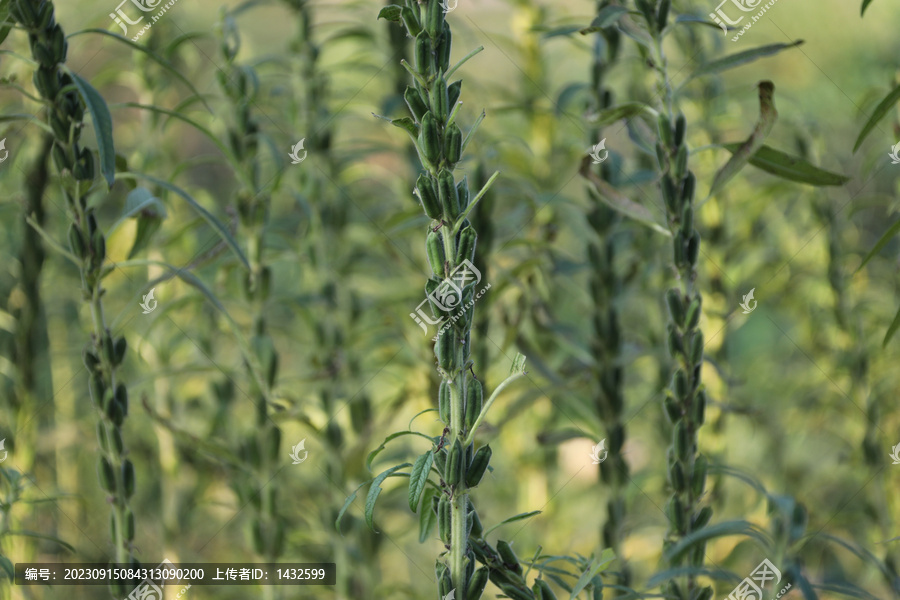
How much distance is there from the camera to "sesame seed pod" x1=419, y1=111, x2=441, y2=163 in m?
0.67

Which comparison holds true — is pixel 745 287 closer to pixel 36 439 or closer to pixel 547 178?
pixel 547 178

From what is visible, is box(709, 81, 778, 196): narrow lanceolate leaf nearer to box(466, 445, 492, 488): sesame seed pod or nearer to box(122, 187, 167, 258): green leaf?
box(466, 445, 492, 488): sesame seed pod

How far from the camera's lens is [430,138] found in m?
0.67

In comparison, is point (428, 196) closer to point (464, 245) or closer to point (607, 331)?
point (464, 245)

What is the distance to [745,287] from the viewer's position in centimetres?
158

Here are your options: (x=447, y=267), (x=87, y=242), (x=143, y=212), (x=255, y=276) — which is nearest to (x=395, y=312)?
(x=255, y=276)

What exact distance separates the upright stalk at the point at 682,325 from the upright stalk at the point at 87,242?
624 millimetres

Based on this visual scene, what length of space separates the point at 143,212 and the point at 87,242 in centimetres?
13

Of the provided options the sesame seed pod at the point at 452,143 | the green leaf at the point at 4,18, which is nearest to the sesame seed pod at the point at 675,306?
the sesame seed pod at the point at 452,143

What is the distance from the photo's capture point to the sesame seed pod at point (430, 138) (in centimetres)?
67

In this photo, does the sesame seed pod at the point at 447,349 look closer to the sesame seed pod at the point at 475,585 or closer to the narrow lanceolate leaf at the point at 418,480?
the narrow lanceolate leaf at the point at 418,480

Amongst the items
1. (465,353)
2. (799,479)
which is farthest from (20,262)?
(799,479)

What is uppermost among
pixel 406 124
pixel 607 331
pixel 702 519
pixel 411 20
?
pixel 411 20

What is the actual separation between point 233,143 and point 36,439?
73 cm
